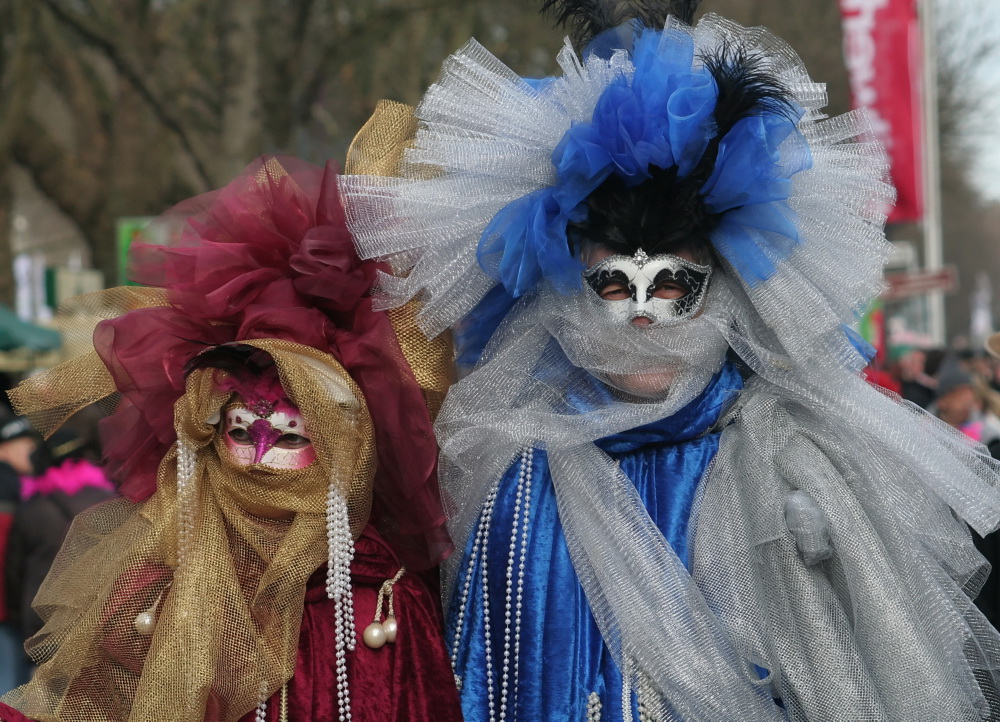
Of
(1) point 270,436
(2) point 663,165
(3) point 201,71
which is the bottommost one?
(3) point 201,71

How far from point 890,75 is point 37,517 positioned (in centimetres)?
1127

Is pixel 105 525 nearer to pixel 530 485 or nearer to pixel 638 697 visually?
pixel 530 485

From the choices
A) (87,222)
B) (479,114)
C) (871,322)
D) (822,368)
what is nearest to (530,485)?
(822,368)

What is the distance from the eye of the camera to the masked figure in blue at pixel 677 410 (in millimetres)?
2311

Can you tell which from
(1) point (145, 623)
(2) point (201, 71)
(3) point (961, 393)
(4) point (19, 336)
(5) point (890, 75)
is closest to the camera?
(1) point (145, 623)

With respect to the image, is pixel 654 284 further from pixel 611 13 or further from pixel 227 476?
pixel 227 476

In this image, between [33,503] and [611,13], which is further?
[33,503]

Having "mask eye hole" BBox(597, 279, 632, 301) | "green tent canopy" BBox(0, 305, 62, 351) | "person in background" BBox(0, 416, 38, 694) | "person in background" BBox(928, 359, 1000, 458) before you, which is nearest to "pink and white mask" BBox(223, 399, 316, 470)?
"mask eye hole" BBox(597, 279, 632, 301)

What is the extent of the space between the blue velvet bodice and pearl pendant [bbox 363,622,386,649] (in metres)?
0.19

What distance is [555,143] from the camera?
2.55 m

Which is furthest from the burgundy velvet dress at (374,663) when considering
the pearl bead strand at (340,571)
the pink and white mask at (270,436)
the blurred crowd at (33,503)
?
the blurred crowd at (33,503)

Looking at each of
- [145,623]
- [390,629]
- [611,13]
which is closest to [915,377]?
[611,13]

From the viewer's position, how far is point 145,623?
2.38 meters

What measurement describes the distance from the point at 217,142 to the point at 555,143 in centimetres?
736
